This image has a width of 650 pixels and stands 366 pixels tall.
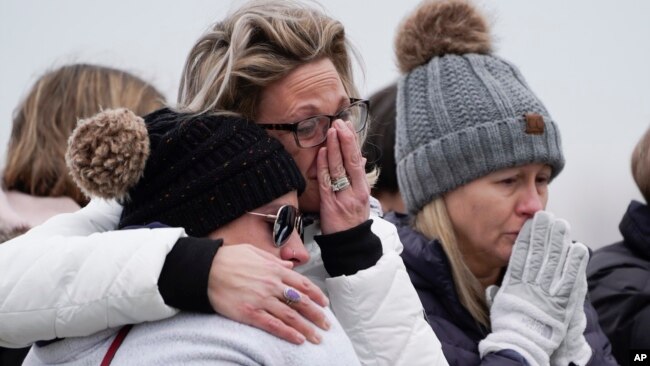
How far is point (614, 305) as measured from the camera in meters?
2.54

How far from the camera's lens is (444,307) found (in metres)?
2.11

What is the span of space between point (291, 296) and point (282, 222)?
159mm

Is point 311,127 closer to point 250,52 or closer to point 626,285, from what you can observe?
point 250,52

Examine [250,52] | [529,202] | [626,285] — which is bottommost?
[626,285]

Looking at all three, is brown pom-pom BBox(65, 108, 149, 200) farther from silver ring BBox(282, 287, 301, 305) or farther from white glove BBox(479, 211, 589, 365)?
white glove BBox(479, 211, 589, 365)

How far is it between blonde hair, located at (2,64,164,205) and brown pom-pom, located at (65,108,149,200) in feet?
2.71

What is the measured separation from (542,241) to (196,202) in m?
1.07

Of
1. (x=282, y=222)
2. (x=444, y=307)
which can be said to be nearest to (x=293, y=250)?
(x=282, y=222)

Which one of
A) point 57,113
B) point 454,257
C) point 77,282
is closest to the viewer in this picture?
point 77,282

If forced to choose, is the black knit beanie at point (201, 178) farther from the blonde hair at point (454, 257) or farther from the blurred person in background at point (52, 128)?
the blonde hair at point (454, 257)

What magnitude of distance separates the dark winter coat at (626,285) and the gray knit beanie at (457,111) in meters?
0.47

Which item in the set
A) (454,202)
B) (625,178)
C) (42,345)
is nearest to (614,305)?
(454,202)

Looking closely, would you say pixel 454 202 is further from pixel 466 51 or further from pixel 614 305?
pixel 614 305

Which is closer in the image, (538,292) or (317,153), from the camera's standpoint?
(317,153)
